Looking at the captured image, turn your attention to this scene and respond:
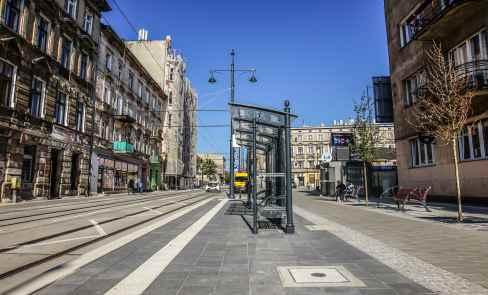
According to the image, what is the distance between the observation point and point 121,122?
33281mm

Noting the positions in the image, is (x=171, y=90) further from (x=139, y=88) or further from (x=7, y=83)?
(x=7, y=83)

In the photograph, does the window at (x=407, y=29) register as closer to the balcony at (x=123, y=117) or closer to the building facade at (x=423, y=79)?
the building facade at (x=423, y=79)

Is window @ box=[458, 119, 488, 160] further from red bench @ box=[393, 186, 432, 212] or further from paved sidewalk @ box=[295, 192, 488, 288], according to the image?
paved sidewalk @ box=[295, 192, 488, 288]

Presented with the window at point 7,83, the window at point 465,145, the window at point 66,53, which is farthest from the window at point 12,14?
the window at point 465,145

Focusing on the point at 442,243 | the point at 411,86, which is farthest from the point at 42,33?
the point at 442,243

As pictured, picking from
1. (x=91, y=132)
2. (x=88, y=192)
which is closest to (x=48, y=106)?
(x=91, y=132)

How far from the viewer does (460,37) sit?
1518 centimetres

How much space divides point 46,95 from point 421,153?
2266cm

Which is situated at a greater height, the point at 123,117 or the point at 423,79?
the point at 123,117

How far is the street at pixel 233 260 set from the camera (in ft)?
11.6

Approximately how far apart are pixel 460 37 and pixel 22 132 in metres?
22.8

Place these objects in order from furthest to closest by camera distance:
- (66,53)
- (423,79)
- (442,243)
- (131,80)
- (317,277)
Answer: (131,80), (66,53), (423,79), (442,243), (317,277)

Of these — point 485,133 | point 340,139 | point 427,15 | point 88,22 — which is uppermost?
point 88,22

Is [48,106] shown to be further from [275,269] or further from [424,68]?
[424,68]
